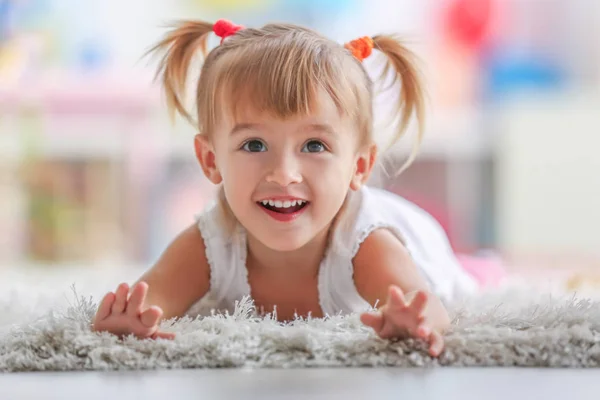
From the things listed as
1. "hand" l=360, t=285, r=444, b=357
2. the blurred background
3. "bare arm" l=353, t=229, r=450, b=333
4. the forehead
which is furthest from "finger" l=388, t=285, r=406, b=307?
the blurred background


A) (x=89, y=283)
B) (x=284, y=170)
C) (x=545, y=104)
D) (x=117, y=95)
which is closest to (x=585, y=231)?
(x=545, y=104)

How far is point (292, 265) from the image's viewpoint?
1146 mm

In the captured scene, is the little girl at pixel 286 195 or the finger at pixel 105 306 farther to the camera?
the little girl at pixel 286 195

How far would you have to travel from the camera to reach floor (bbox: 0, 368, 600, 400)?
66 cm

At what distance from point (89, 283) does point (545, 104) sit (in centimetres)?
187

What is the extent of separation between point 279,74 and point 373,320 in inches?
12.8

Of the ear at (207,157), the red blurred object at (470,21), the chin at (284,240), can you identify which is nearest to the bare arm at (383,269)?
the chin at (284,240)

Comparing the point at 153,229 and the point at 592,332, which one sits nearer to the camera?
the point at 592,332

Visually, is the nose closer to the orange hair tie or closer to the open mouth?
the open mouth

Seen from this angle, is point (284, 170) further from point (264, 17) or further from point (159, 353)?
point (264, 17)

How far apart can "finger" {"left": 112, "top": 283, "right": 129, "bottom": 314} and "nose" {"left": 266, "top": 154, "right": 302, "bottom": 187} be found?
0.22 meters

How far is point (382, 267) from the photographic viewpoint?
1062mm

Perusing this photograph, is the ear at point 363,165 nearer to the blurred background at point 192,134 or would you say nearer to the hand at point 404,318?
the hand at point 404,318

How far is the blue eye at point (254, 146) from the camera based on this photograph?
0.98 meters
